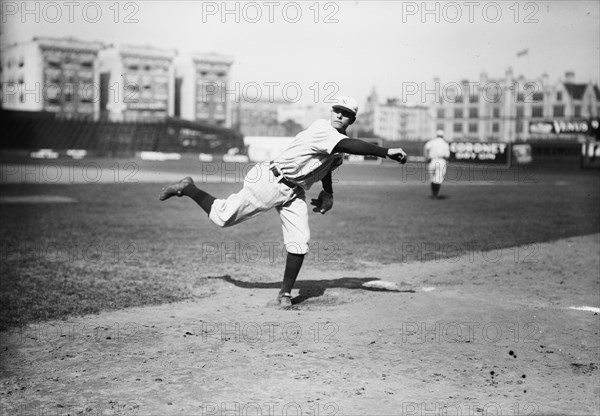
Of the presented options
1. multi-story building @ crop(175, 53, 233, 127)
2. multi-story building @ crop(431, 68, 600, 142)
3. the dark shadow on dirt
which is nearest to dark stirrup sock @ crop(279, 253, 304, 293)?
the dark shadow on dirt

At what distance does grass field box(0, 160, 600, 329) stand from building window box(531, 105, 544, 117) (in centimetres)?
7459

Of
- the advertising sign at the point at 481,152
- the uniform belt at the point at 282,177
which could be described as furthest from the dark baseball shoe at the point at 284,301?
the advertising sign at the point at 481,152

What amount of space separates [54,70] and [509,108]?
58643 mm

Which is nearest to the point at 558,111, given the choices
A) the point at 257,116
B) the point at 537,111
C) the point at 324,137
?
the point at 537,111

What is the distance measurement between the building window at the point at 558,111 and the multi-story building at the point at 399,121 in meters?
37.2

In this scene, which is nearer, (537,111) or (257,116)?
(537,111)

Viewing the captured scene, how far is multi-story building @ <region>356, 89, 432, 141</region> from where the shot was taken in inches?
4852

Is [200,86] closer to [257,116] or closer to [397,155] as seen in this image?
[257,116]

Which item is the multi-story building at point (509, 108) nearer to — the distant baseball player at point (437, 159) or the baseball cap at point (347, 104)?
the distant baseball player at point (437, 159)

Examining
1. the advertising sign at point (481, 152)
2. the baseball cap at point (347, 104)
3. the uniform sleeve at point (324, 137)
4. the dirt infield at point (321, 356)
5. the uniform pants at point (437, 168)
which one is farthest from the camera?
the advertising sign at point (481, 152)

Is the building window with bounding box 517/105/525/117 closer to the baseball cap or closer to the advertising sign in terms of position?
the advertising sign

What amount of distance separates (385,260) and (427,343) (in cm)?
405

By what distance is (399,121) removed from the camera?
126625 mm

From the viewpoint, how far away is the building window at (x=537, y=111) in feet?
295
